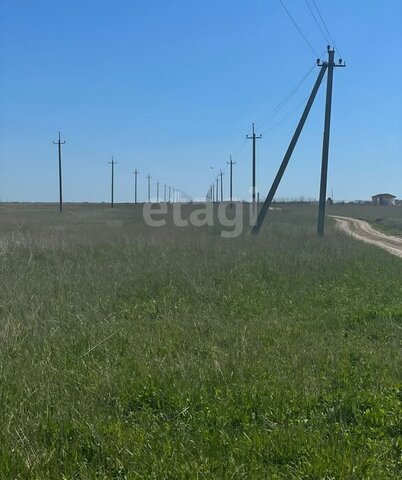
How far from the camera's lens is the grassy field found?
300 cm

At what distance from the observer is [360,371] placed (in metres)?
4.48

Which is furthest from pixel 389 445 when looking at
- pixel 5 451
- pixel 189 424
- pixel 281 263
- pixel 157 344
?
pixel 281 263

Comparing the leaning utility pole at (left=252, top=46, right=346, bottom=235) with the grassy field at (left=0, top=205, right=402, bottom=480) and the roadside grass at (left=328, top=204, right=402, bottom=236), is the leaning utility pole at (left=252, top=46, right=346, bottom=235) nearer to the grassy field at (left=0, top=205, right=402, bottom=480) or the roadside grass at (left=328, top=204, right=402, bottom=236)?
the roadside grass at (left=328, top=204, right=402, bottom=236)

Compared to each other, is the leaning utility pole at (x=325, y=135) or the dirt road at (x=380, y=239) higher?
the leaning utility pole at (x=325, y=135)

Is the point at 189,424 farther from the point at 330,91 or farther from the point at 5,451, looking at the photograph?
the point at 330,91

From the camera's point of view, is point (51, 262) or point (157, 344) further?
point (51, 262)

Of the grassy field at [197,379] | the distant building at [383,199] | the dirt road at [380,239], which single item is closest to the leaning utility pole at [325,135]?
the dirt road at [380,239]

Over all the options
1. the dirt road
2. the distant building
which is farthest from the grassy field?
the distant building

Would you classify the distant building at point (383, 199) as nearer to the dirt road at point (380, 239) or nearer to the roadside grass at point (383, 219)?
the roadside grass at point (383, 219)

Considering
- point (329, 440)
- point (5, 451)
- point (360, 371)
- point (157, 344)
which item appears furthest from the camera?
point (157, 344)

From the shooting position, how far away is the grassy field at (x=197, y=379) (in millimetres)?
3004

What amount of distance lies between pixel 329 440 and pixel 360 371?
1401 mm

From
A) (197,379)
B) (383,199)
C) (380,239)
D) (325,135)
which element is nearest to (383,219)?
(380,239)

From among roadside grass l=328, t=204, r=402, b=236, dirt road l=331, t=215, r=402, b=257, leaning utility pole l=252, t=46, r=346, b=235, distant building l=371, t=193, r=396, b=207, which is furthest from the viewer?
distant building l=371, t=193, r=396, b=207
